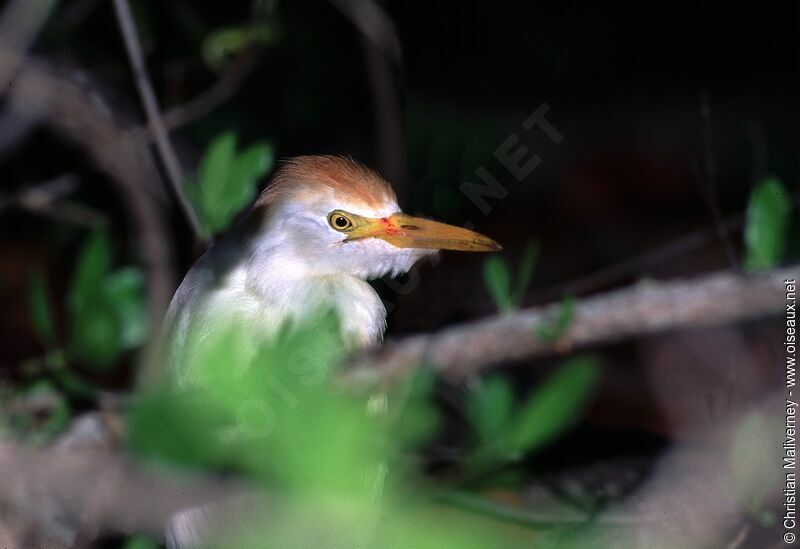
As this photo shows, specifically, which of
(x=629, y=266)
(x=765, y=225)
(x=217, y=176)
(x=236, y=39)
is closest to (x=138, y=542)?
(x=217, y=176)

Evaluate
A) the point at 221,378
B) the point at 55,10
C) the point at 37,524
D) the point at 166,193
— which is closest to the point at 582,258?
the point at 166,193

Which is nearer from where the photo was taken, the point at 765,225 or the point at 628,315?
the point at 765,225

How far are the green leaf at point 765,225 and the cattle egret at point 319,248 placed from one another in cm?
51

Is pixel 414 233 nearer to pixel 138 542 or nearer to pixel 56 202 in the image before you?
pixel 138 542

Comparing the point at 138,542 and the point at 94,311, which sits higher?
the point at 94,311

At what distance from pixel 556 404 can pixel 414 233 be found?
90 cm

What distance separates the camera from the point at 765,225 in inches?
53.9

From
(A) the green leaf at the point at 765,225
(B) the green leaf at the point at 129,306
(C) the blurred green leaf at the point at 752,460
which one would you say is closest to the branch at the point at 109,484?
(B) the green leaf at the point at 129,306

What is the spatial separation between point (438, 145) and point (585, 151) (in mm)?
1662

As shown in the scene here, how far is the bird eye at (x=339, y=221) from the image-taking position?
1612 mm

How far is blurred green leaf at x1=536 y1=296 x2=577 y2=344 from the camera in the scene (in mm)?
1276

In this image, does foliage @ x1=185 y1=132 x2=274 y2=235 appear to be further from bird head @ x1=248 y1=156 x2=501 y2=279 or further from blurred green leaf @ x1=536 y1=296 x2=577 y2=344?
blurred green leaf @ x1=536 y1=296 x2=577 y2=344

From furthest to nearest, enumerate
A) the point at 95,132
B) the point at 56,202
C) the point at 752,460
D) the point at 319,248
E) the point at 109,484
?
the point at 56,202, the point at 95,132, the point at 319,248, the point at 752,460, the point at 109,484

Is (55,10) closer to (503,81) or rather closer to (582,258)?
(503,81)
